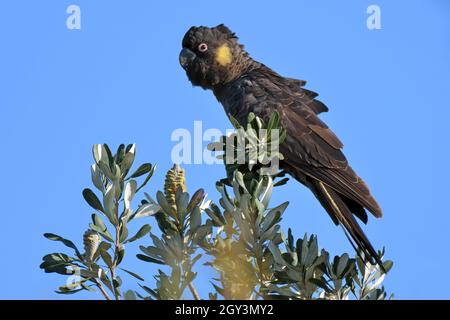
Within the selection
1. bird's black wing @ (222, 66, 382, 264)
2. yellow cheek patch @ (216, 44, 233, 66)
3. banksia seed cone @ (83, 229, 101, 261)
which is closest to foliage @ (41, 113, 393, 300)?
banksia seed cone @ (83, 229, 101, 261)

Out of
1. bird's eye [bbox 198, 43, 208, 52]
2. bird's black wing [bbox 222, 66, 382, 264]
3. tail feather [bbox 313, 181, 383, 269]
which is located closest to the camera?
tail feather [bbox 313, 181, 383, 269]

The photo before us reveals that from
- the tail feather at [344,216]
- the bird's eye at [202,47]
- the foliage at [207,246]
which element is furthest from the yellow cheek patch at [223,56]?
the foliage at [207,246]

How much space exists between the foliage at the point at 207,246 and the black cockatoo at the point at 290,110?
36.8 inches

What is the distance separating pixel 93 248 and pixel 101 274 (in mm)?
173

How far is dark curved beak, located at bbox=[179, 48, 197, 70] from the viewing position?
802 cm

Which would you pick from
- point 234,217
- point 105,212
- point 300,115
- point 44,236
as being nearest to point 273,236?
point 234,217

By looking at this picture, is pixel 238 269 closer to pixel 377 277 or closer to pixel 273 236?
pixel 273 236

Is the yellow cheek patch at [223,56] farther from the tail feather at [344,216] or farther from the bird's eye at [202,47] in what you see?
the tail feather at [344,216]

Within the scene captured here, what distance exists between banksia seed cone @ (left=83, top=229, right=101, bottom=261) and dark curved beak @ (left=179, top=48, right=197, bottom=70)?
427cm

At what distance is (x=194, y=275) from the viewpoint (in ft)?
12.8

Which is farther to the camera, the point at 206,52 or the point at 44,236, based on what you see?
the point at 206,52

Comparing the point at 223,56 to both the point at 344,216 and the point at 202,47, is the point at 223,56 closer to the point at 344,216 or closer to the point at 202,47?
the point at 202,47

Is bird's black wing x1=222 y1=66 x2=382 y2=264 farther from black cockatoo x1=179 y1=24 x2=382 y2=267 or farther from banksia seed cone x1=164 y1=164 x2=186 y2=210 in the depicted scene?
banksia seed cone x1=164 y1=164 x2=186 y2=210
